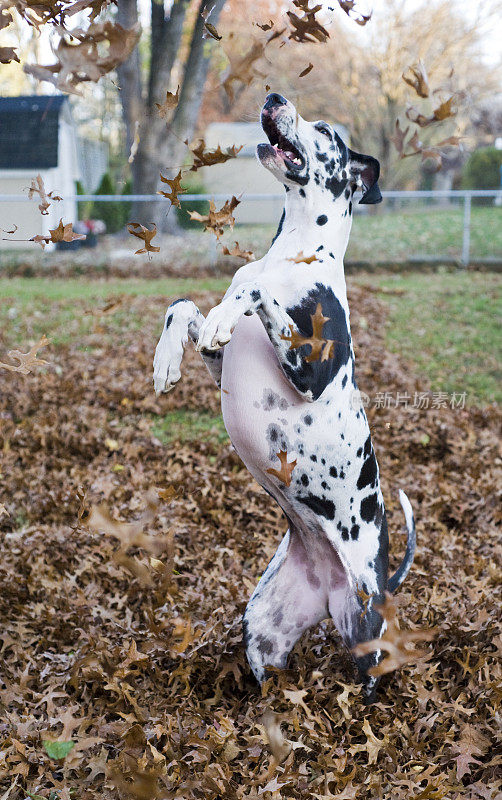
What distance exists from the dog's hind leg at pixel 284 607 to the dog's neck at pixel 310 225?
1.09 metres

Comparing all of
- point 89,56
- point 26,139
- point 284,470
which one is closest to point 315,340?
point 284,470

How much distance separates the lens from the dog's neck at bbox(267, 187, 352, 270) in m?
2.51

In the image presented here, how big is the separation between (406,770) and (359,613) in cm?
61

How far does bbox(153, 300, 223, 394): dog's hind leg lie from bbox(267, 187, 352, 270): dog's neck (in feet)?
1.19

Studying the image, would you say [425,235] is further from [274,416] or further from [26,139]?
[274,416]

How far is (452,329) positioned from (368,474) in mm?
→ 7373

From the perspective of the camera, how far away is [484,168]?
84.4ft

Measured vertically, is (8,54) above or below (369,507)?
above

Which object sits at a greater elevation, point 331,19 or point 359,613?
point 331,19

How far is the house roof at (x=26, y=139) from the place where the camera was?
16625 mm

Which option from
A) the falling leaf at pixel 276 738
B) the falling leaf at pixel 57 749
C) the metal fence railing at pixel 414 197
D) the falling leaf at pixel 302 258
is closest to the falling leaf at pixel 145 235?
the falling leaf at pixel 302 258

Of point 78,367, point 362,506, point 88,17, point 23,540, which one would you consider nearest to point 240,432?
point 362,506

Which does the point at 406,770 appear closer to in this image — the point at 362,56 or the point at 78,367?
the point at 78,367

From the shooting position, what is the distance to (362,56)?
843 inches
